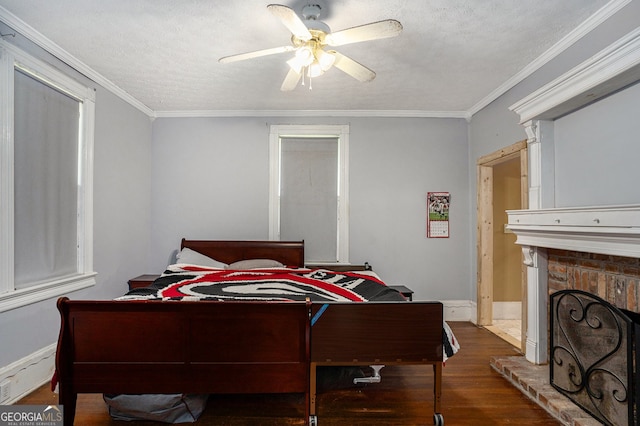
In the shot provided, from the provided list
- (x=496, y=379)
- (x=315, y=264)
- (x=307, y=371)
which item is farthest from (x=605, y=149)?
(x=315, y=264)

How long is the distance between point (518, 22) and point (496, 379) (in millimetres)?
2743

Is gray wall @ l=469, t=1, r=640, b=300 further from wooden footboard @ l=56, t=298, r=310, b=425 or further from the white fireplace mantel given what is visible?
wooden footboard @ l=56, t=298, r=310, b=425

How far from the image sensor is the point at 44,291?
2645 millimetres

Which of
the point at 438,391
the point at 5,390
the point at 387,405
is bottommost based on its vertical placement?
the point at 387,405

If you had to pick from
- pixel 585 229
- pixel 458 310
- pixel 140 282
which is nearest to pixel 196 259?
pixel 140 282

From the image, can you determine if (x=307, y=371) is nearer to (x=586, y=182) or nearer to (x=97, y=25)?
(x=586, y=182)

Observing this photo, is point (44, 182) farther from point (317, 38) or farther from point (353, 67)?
point (353, 67)

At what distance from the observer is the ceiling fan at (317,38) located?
1.85m

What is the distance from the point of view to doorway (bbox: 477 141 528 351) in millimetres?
4016

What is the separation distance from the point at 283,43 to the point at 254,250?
94.6 inches

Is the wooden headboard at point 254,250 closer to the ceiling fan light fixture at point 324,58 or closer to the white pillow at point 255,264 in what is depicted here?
the white pillow at point 255,264

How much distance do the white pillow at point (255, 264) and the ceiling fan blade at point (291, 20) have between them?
2525 millimetres

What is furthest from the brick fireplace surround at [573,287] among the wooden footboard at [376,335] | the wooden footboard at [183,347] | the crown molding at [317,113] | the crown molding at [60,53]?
the crown molding at [60,53]

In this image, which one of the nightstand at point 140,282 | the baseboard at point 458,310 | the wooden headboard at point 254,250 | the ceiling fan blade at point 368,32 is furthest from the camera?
the baseboard at point 458,310
